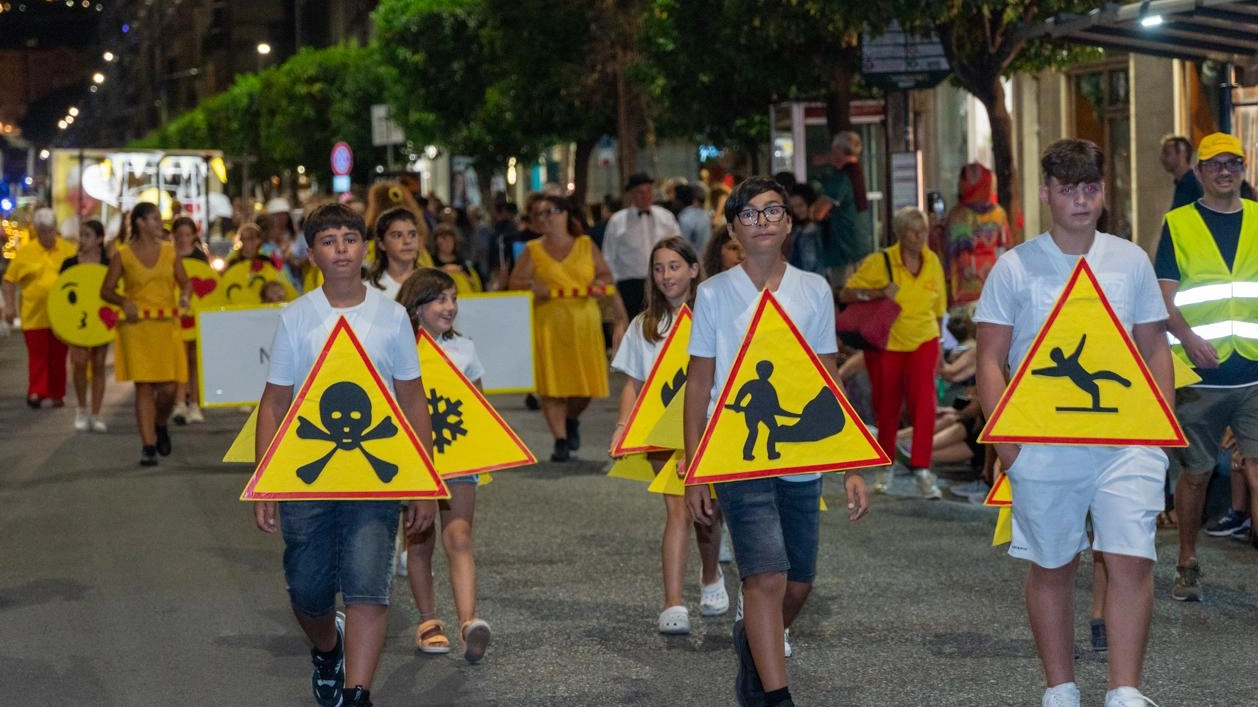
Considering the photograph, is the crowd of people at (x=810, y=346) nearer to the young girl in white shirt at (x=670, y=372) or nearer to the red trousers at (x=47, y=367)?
the young girl in white shirt at (x=670, y=372)

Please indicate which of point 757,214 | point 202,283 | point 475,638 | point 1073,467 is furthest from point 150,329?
point 1073,467

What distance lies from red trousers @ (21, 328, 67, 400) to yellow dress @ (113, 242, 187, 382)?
5.01m

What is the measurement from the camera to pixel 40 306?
1902cm

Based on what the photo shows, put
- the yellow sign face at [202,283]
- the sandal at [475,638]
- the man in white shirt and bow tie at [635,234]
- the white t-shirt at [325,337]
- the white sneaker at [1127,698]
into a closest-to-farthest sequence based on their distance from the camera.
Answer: the white sneaker at [1127,698] < the white t-shirt at [325,337] < the sandal at [475,638] < the yellow sign face at [202,283] < the man in white shirt and bow tie at [635,234]

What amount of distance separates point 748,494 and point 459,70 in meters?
35.9

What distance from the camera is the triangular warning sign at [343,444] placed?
6121 mm

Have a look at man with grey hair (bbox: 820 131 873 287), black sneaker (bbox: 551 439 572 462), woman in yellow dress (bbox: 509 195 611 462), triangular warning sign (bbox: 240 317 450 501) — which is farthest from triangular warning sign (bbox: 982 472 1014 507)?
man with grey hair (bbox: 820 131 873 287)

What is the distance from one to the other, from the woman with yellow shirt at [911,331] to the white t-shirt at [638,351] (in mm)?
3383

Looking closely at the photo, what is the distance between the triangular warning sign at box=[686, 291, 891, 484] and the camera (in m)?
6.09

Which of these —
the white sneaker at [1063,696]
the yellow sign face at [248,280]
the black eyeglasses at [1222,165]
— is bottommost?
the white sneaker at [1063,696]

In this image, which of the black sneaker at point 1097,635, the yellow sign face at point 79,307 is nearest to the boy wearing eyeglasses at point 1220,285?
the black sneaker at point 1097,635

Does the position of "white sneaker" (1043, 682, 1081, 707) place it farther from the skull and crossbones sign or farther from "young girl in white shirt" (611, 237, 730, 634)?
"young girl in white shirt" (611, 237, 730, 634)

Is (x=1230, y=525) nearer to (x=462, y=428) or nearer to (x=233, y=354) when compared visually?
(x=462, y=428)

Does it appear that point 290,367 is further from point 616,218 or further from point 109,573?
point 616,218
